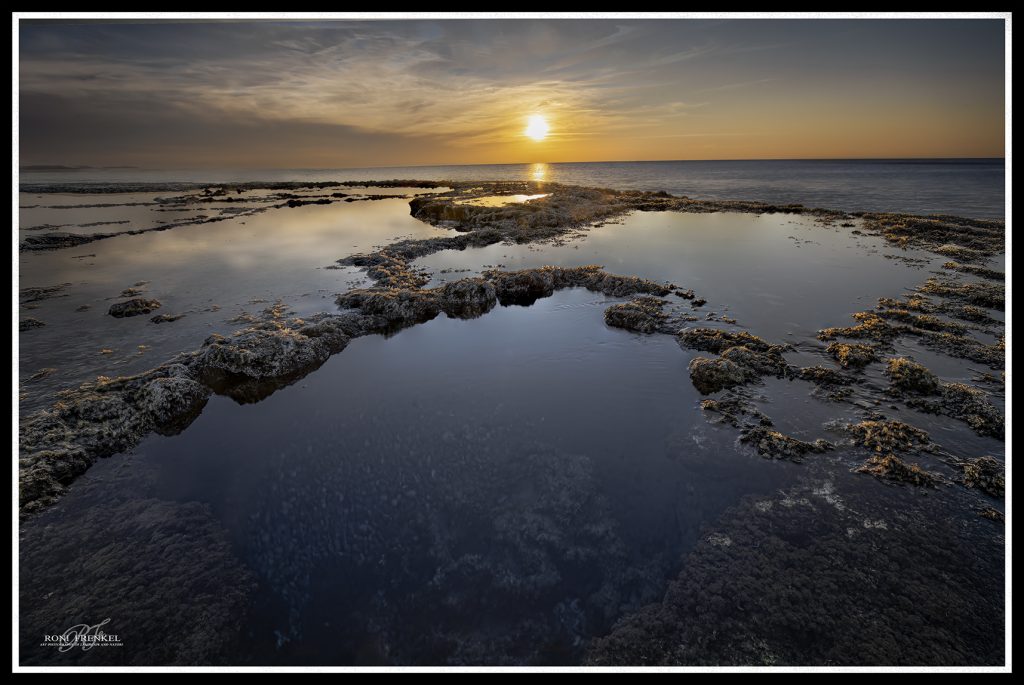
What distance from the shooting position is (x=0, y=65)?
4.96m

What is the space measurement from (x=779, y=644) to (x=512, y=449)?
5810mm

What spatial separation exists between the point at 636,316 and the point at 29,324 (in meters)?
→ 24.4

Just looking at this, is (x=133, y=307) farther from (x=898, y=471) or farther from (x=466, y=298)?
(x=898, y=471)

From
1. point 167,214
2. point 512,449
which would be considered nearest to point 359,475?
point 512,449

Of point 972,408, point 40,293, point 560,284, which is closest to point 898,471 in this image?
point 972,408

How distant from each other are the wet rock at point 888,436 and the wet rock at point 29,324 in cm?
2806

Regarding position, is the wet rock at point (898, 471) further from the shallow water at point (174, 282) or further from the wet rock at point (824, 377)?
the shallow water at point (174, 282)

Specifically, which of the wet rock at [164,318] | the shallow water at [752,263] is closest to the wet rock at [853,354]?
the shallow water at [752,263]

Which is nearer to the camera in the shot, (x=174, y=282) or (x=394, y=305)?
(x=394, y=305)

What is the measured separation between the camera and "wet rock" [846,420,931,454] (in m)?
9.56

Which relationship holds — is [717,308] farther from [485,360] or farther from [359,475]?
[359,475]

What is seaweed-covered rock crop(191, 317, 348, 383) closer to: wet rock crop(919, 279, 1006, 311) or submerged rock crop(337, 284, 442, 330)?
submerged rock crop(337, 284, 442, 330)

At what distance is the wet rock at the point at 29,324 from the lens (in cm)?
1639
